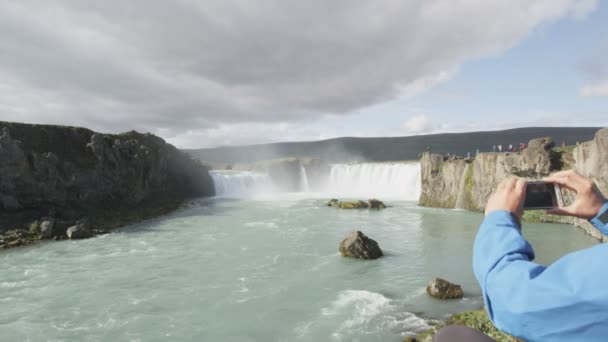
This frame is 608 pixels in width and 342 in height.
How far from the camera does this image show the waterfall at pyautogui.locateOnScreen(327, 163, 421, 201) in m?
59.3

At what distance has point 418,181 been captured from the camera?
57969mm

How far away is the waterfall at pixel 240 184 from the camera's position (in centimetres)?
7256

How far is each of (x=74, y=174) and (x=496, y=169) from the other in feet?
169

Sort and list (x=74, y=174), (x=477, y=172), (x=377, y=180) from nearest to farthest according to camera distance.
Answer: (x=74, y=174), (x=477, y=172), (x=377, y=180)

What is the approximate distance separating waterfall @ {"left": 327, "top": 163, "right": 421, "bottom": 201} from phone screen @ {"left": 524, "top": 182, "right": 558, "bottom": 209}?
55.6m

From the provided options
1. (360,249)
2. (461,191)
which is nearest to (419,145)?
(461,191)

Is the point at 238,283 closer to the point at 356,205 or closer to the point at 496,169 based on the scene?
the point at 356,205

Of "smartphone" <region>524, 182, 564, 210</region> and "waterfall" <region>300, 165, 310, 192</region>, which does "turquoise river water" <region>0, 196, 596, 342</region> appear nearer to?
"smartphone" <region>524, 182, 564, 210</region>

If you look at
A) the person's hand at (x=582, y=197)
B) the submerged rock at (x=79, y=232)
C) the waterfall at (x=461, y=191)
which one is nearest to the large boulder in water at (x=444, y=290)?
the person's hand at (x=582, y=197)

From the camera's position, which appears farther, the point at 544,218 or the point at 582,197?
the point at 544,218

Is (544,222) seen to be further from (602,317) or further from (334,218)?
(602,317)

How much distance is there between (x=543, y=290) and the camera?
1482 millimetres

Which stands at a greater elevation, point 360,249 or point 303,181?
point 303,181

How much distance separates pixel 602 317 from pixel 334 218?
37.3 metres
